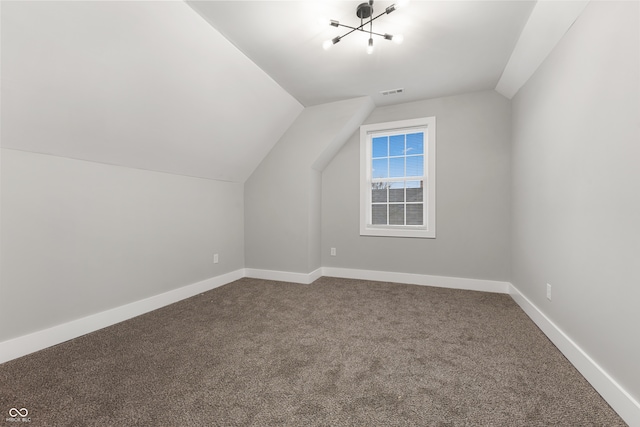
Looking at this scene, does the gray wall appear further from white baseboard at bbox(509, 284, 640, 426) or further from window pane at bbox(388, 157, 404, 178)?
white baseboard at bbox(509, 284, 640, 426)

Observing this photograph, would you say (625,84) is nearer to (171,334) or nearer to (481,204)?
(481,204)

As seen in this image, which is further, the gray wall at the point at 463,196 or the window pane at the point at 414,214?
the window pane at the point at 414,214

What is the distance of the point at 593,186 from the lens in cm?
156

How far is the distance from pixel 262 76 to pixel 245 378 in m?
A: 2.75

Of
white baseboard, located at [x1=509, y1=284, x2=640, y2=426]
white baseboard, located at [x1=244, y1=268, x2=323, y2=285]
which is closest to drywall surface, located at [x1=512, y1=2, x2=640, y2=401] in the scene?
white baseboard, located at [x1=509, y1=284, x2=640, y2=426]

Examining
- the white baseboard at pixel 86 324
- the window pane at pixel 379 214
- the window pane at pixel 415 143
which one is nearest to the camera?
the white baseboard at pixel 86 324

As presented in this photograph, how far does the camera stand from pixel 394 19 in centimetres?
199

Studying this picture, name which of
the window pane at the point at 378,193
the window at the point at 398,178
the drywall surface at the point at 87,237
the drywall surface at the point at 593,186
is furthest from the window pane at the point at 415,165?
the drywall surface at the point at 87,237

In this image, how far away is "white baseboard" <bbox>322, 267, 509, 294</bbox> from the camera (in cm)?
321

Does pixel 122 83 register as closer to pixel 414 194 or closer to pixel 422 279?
pixel 414 194

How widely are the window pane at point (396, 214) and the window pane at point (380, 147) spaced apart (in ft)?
2.62

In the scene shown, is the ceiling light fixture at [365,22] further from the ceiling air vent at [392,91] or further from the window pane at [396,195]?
the window pane at [396,195]

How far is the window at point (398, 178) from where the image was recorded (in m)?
3.51

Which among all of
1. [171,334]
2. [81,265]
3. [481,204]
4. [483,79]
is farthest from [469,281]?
[81,265]
